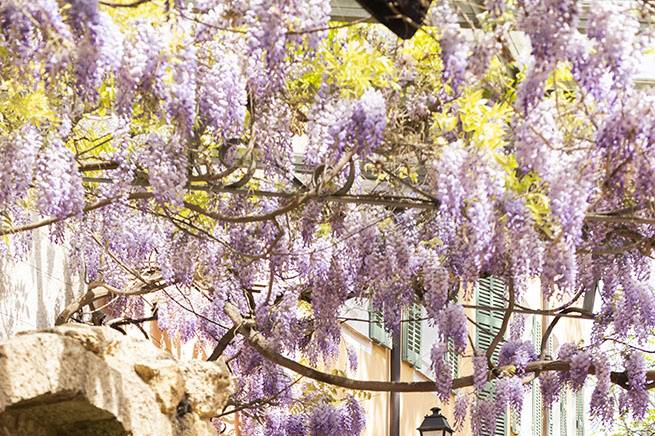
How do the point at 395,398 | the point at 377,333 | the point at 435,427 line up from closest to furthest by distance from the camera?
the point at 435,427, the point at 377,333, the point at 395,398

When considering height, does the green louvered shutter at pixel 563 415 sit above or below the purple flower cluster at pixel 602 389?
below

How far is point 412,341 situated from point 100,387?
8634mm

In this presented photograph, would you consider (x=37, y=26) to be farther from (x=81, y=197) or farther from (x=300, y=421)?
(x=300, y=421)

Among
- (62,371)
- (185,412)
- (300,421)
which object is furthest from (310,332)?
(62,371)

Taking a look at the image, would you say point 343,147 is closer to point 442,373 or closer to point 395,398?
point 442,373

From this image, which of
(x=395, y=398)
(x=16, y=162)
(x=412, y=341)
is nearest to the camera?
(x=16, y=162)

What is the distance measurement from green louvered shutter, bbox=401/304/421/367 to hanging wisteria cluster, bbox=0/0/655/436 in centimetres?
518

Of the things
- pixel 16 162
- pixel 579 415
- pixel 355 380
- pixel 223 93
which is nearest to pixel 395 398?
pixel 355 380

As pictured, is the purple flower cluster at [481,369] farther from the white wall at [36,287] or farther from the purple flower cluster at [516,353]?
the white wall at [36,287]

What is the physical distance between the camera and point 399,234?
30.6 ft

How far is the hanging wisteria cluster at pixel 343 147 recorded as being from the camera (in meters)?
6.89

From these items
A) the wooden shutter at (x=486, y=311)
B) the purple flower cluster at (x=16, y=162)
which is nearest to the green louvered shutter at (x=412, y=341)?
the wooden shutter at (x=486, y=311)

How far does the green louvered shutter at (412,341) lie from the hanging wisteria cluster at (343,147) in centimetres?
518

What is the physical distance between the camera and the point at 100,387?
724 cm
